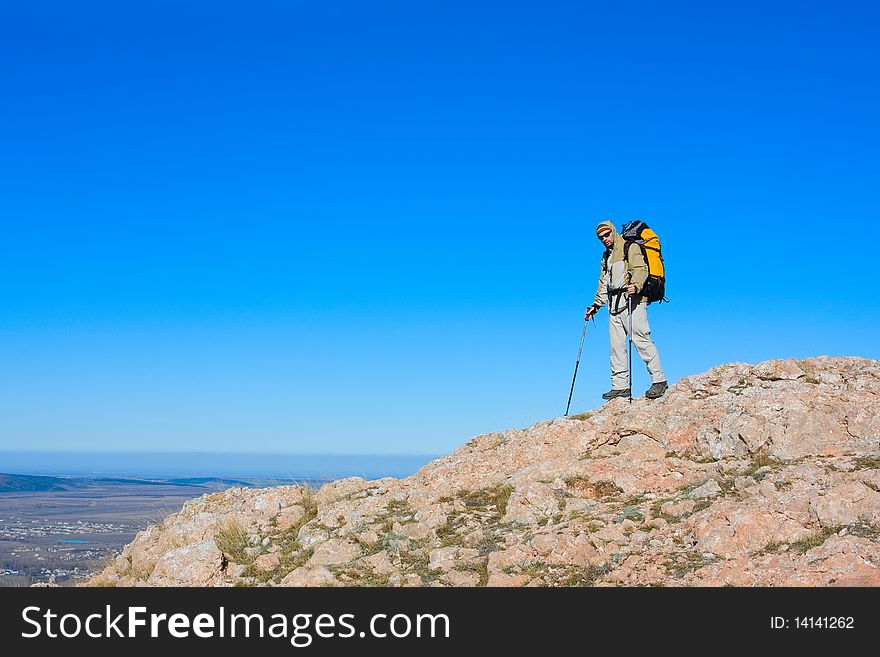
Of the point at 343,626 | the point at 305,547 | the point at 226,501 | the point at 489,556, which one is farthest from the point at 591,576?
the point at 226,501

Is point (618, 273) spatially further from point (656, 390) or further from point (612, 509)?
point (612, 509)

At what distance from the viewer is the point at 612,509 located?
10883 millimetres

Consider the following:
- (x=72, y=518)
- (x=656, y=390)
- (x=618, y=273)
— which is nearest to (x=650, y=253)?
(x=618, y=273)

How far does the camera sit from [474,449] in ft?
48.8

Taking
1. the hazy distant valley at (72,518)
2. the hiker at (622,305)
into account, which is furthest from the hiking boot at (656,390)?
the hazy distant valley at (72,518)

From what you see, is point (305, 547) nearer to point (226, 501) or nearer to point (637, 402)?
point (226, 501)

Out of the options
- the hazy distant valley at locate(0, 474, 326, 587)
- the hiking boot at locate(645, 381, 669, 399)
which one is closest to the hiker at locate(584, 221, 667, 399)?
the hiking boot at locate(645, 381, 669, 399)

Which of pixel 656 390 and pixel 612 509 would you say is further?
pixel 656 390

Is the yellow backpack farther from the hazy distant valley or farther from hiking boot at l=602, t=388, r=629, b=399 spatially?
the hazy distant valley

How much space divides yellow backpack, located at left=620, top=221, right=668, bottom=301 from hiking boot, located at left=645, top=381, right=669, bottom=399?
5.63ft

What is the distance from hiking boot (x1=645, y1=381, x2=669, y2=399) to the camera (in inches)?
568

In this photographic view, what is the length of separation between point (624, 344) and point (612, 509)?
5.23 m

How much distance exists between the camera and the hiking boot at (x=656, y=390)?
568 inches

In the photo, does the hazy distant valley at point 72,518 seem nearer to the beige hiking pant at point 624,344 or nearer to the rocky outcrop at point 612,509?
the rocky outcrop at point 612,509
